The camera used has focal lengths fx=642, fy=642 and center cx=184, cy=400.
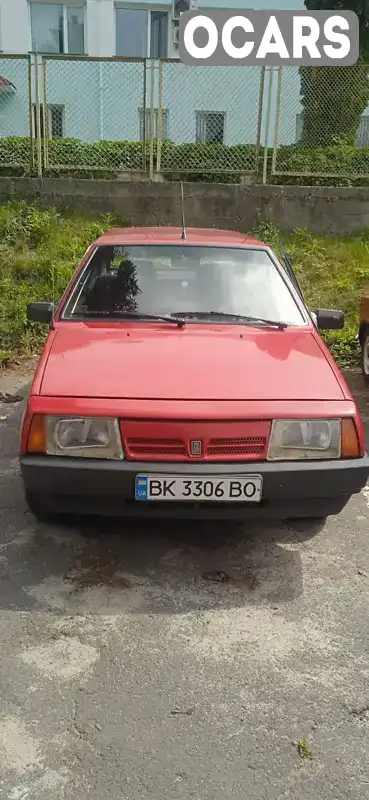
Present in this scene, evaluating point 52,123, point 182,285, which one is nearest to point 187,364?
point 182,285

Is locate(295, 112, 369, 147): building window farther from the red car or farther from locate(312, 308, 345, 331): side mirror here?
the red car

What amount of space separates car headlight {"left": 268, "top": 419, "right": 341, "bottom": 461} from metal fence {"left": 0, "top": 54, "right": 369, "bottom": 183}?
7.88 metres

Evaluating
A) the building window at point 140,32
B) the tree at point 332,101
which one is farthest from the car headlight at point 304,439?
the building window at point 140,32

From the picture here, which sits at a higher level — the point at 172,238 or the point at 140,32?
the point at 140,32

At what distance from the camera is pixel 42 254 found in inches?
337

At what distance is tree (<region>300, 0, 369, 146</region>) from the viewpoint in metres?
10.3

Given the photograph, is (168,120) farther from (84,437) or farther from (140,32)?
(84,437)

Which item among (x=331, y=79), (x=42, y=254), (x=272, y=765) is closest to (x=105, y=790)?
(x=272, y=765)

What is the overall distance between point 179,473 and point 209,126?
8.90 metres

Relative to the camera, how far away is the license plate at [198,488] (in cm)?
275

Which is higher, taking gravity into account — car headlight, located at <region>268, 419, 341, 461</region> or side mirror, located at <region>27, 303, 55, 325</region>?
side mirror, located at <region>27, 303, 55, 325</region>

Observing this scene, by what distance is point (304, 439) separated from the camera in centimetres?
283

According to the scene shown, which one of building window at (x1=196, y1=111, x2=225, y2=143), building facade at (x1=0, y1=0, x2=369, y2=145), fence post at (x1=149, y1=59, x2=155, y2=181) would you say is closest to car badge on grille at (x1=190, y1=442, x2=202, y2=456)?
fence post at (x1=149, y1=59, x2=155, y2=181)

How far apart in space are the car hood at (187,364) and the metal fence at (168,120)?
7059 millimetres
